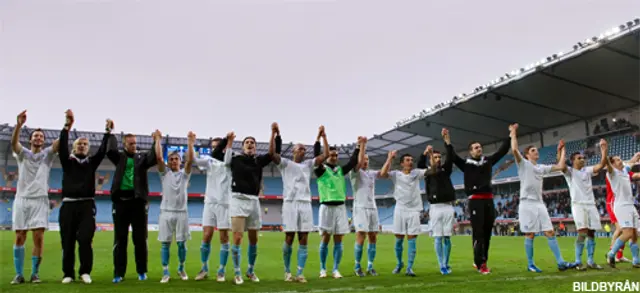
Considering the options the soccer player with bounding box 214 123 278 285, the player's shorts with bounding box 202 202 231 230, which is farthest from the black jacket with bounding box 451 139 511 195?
the player's shorts with bounding box 202 202 231 230

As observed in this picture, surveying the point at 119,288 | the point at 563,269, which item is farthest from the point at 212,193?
the point at 563,269

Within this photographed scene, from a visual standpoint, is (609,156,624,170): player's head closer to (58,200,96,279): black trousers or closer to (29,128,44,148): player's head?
(58,200,96,279): black trousers

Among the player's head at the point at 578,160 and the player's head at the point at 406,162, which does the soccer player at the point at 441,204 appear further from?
the player's head at the point at 578,160

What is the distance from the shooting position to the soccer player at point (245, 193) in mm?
7754

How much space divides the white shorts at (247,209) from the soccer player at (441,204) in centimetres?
348

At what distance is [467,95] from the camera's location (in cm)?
3381

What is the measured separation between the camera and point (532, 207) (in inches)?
348

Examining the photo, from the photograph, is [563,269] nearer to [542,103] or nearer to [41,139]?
[41,139]

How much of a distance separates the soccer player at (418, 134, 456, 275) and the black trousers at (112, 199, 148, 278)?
5310 mm

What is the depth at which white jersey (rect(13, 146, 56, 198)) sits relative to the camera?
7676 mm

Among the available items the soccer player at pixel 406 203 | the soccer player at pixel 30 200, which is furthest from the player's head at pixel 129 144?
the soccer player at pixel 406 203

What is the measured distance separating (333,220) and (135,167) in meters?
3.54

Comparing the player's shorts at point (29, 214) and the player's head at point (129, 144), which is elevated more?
the player's head at point (129, 144)

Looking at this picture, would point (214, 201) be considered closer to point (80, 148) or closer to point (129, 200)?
point (129, 200)
